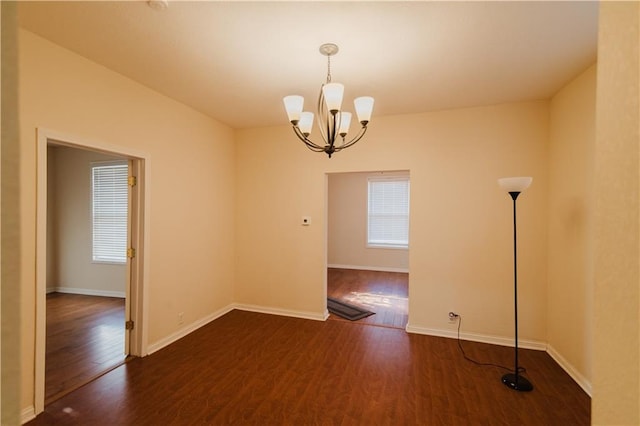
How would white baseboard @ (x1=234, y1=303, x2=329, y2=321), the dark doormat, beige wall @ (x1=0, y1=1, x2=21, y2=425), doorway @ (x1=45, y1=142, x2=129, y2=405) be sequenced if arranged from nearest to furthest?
beige wall @ (x1=0, y1=1, x2=21, y2=425) → white baseboard @ (x1=234, y1=303, x2=329, y2=321) → the dark doormat → doorway @ (x1=45, y1=142, x2=129, y2=405)

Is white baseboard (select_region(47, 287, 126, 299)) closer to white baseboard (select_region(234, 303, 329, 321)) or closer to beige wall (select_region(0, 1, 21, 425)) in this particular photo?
white baseboard (select_region(234, 303, 329, 321))

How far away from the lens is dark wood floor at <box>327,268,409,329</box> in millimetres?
4156

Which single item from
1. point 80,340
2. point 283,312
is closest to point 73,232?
point 80,340

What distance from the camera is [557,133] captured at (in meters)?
3.04

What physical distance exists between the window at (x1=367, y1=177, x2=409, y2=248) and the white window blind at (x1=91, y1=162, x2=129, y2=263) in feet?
16.9

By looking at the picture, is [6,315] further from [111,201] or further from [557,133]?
[111,201]

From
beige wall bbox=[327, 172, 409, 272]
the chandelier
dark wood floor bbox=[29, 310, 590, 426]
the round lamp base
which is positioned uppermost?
the chandelier

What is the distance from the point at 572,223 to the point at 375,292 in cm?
330

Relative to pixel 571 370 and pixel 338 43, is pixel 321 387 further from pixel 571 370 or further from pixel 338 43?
pixel 338 43

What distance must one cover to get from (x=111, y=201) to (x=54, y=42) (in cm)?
337

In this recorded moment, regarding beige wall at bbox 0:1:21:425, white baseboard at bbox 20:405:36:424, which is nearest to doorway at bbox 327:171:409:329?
white baseboard at bbox 20:405:36:424

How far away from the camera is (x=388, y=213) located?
7281 mm

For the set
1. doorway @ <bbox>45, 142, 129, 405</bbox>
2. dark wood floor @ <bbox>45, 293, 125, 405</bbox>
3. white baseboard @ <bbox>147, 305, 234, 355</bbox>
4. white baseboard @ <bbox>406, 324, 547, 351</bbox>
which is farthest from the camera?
doorway @ <bbox>45, 142, 129, 405</bbox>

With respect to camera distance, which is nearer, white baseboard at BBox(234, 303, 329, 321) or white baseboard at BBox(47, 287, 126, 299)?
white baseboard at BBox(234, 303, 329, 321)
